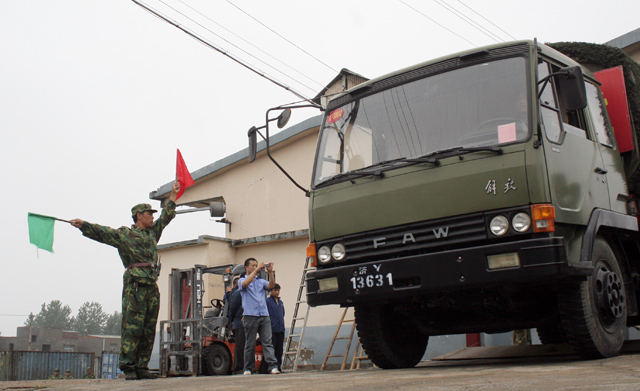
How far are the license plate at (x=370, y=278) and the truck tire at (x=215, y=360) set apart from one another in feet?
29.6

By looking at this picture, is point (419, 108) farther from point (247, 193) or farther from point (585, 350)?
point (247, 193)

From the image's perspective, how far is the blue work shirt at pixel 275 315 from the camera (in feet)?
35.8

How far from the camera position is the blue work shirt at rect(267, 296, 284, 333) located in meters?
10.9

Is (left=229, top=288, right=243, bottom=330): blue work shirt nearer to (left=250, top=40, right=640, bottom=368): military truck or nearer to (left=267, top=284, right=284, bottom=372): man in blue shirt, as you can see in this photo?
(left=267, top=284, right=284, bottom=372): man in blue shirt

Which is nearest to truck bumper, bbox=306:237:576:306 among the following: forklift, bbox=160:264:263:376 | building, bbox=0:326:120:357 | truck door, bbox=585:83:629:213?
truck door, bbox=585:83:629:213

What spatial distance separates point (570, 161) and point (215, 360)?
10367mm

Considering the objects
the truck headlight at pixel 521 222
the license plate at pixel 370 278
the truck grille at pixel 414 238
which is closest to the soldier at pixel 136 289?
the truck grille at pixel 414 238

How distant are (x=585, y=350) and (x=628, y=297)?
1.18 metres

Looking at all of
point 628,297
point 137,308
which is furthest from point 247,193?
point 628,297

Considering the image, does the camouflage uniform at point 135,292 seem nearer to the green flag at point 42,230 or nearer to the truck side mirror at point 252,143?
the green flag at point 42,230

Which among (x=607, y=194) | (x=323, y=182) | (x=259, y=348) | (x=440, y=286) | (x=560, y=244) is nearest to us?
(x=560, y=244)

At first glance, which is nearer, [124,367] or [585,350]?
[585,350]

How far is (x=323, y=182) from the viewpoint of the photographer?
245 inches

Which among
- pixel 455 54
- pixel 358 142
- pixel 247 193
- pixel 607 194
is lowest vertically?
pixel 607 194
